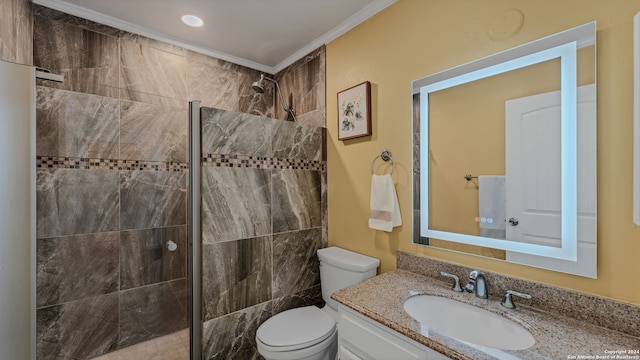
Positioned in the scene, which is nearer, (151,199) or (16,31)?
(16,31)

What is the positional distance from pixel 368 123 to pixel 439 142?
1.62 feet

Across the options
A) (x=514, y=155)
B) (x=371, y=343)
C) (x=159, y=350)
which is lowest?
(x=159, y=350)

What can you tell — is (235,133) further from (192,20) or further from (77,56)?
(77,56)

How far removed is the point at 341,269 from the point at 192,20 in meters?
2.06

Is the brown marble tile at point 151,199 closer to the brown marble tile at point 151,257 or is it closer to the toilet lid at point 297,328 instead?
the brown marble tile at point 151,257

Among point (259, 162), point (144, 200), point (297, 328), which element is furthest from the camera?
point (144, 200)

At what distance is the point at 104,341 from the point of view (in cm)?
177

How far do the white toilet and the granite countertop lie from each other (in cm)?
35

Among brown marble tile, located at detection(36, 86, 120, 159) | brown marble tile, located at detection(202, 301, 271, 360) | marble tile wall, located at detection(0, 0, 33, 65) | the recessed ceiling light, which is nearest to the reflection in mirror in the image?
brown marble tile, located at detection(202, 301, 271, 360)

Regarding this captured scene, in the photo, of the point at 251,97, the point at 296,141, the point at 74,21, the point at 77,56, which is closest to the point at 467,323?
the point at 296,141

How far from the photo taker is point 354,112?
1.84 meters

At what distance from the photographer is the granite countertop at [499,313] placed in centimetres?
80

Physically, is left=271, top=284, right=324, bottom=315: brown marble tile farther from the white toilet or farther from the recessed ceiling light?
the recessed ceiling light

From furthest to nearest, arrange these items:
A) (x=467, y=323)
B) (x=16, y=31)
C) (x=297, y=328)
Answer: (x=297, y=328), (x=16, y=31), (x=467, y=323)
